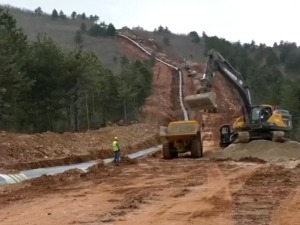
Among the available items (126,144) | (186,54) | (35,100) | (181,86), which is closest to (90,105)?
(35,100)

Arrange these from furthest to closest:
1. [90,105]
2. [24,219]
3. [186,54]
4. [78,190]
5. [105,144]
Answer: [186,54], [90,105], [105,144], [78,190], [24,219]

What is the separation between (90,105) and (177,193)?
3985 cm

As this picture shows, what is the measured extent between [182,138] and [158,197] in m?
12.3

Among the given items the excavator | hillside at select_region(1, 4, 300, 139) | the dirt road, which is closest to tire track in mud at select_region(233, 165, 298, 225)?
the dirt road

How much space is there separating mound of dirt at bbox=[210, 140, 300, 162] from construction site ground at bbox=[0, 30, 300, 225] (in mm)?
41

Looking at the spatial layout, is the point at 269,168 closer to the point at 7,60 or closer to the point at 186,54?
the point at 7,60

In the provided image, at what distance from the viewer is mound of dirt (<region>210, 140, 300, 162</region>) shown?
2292cm

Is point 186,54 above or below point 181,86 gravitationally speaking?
above

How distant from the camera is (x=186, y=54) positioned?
13575cm

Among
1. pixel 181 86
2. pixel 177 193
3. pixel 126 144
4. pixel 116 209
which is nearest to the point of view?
pixel 116 209

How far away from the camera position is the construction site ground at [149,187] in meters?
10.2

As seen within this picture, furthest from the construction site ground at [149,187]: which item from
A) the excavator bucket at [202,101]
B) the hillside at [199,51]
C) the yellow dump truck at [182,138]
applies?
the hillside at [199,51]

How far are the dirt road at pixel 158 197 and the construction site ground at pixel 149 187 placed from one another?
0.02 meters

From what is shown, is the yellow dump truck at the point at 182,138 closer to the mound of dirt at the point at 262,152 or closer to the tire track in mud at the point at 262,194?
the mound of dirt at the point at 262,152
